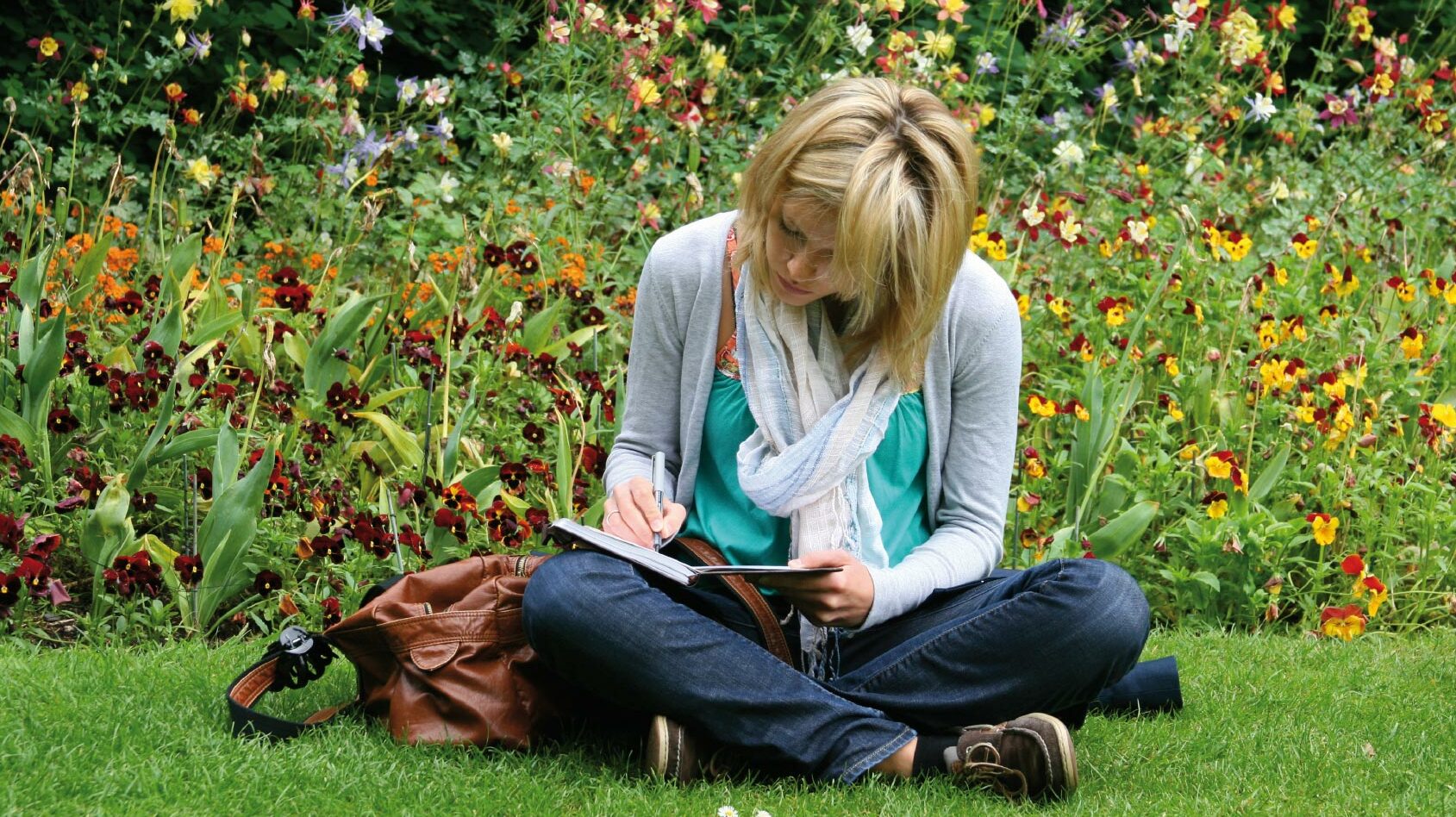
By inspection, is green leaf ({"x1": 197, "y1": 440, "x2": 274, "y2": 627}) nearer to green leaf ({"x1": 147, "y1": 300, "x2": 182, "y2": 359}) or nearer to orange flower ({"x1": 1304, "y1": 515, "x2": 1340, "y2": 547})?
green leaf ({"x1": 147, "y1": 300, "x2": 182, "y2": 359})

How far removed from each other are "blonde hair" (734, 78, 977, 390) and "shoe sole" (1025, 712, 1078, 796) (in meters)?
0.60

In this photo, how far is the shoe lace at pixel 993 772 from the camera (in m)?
2.39

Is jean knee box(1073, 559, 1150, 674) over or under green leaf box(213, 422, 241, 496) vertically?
over

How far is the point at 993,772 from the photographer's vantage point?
2.40m

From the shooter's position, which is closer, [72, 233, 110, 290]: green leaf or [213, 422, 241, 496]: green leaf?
[213, 422, 241, 496]: green leaf

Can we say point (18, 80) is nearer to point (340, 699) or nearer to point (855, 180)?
point (340, 699)

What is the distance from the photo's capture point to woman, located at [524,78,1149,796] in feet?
7.84

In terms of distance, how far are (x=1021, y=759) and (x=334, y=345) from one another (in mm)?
2028

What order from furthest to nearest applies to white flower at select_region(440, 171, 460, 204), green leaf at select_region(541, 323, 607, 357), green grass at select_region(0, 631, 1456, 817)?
1. white flower at select_region(440, 171, 460, 204)
2. green leaf at select_region(541, 323, 607, 357)
3. green grass at select_region(0, 631, 1456, 817)

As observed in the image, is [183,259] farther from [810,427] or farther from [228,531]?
[810,427]

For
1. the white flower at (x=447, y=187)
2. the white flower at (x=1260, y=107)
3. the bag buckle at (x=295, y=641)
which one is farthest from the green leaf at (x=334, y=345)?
the white flower at (x=1260, y=107)

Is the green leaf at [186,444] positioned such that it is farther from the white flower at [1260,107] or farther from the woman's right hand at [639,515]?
the white flower at [1260,107]

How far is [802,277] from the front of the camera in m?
2.46

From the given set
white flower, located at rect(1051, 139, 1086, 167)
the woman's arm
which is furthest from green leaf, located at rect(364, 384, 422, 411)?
white flower, located at rect(1051, 139, 1086, 167)
